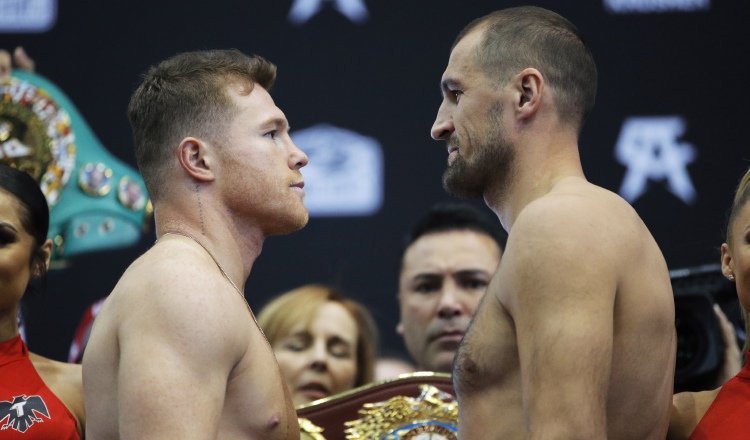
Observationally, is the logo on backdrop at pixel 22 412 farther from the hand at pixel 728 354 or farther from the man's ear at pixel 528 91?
the hand at pixel 728 354

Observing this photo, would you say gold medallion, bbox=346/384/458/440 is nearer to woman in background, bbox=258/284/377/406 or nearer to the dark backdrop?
woman in background, bbox=258/284/377/406

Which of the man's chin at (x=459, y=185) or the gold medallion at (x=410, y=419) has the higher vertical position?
the man's chin at (x=459, y=185)

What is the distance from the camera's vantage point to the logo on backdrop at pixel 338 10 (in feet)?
12.1

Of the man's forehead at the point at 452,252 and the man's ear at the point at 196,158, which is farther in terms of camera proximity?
the man's forehead at the point at 452,252

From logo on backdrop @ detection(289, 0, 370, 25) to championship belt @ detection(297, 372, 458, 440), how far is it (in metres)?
1.63

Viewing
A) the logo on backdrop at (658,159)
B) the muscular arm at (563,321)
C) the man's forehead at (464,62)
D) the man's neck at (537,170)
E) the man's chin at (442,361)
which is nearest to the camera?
the muscular arm at (563,321)

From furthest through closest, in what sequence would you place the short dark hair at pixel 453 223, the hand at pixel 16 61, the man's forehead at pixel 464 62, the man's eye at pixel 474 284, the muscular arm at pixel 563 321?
the hand at pixel 16 61, the short dark hair at pixel 453 223, the man's eye at pixel 474 284, the man's forehead at pixel 464 62, the muscular arm at pixel 563 321

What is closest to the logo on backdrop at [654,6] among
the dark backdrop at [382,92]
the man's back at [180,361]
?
the dark backdrop at [382,92]

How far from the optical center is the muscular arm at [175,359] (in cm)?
158

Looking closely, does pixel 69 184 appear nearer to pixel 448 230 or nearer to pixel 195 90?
pixel 448 230

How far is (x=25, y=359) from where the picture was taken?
245cm

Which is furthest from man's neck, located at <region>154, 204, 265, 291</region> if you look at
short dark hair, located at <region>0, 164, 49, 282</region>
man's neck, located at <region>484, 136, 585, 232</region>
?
short dark hair, located at <region>0, 164, 49, 282</region>

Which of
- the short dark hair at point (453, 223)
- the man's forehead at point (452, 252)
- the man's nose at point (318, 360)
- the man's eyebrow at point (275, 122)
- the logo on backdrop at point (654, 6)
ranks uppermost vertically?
the logo on backdrop at point (654, 6)

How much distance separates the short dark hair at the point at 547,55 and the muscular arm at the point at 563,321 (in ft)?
1.10
